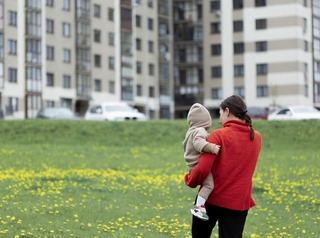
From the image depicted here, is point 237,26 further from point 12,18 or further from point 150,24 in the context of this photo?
point 12,18

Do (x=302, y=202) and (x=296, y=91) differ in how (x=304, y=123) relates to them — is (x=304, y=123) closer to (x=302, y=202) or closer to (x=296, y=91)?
(x=302, y=202)

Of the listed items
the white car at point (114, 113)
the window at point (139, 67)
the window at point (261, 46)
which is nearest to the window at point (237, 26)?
the window at point (261, 46)

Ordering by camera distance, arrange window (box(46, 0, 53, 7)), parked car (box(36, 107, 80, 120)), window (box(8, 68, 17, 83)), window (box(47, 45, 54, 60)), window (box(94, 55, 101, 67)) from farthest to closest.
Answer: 1. window (box(94, 55, 101, 67))
2. window (box(46, 0, 53, 7))
3. window (box(47, 45, 54, 60))
4. window (box(8, 68, 17, 83))
5. parked car (box(36, 107, 80, 120))

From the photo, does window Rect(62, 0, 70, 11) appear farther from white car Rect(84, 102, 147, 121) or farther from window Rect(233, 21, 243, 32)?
white car Rect(84, 102, 147, 121)

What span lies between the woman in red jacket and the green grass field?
13.7ft

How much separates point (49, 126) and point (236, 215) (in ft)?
99.9

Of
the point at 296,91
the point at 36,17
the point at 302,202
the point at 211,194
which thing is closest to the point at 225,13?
the point at 296,91

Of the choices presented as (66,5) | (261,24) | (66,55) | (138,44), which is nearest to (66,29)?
(66,5)

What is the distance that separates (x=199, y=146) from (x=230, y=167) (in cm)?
37

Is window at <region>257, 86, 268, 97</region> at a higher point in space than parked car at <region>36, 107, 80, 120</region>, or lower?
higher

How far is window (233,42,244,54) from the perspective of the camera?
87000 mm

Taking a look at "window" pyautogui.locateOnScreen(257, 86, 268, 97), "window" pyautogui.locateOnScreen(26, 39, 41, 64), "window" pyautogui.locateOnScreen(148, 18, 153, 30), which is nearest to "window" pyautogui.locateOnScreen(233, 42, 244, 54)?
"window" pyautogui.locateOnScreen(257, 86, 268, 97)

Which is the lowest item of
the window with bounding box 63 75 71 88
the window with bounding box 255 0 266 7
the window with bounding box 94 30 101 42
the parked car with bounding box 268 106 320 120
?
the parked car with bounding box 268 106 320 120

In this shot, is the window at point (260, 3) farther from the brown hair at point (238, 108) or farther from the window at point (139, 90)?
the brown hair at point (238, 108)
